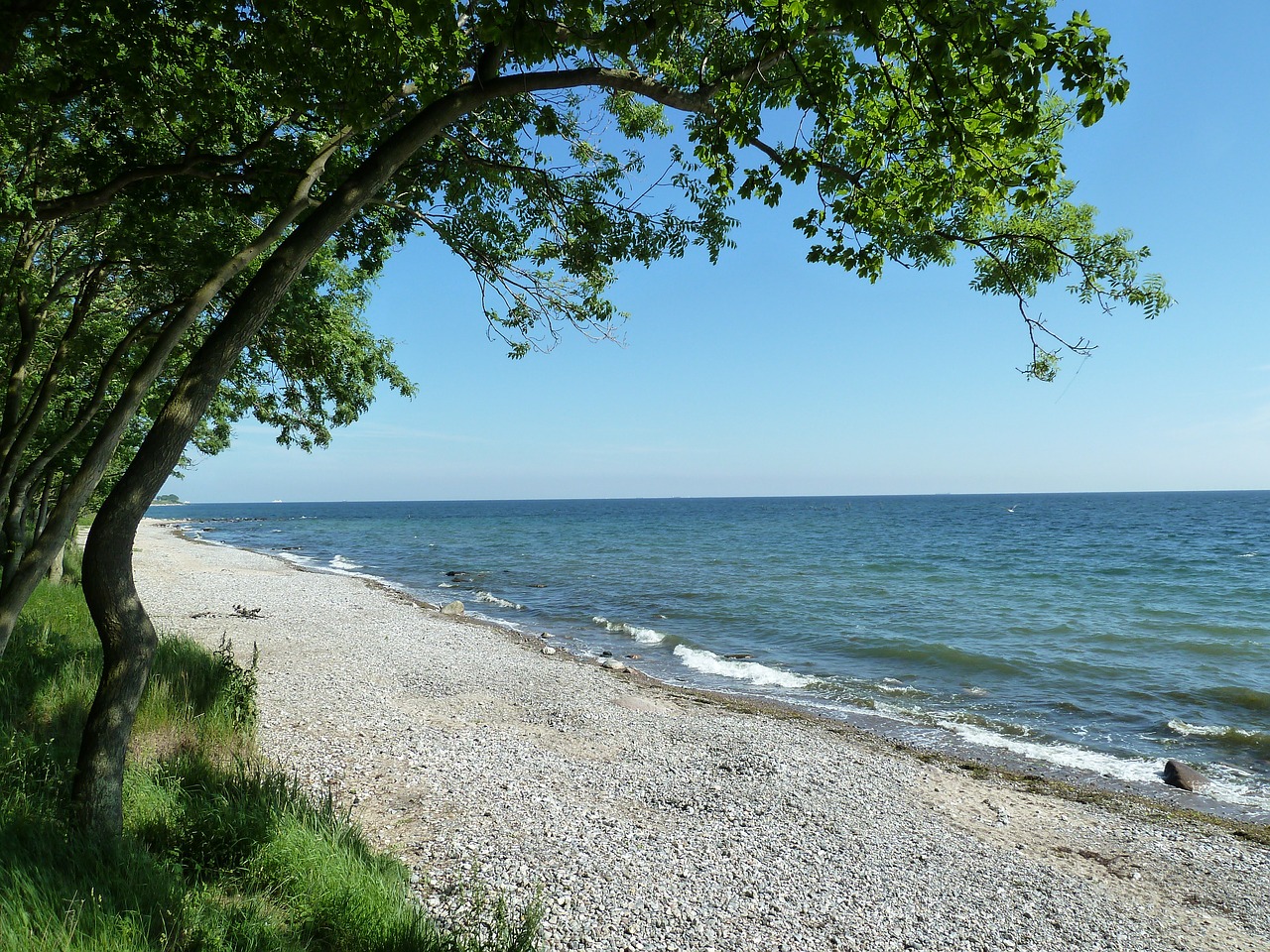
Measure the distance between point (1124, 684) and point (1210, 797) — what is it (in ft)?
21.8

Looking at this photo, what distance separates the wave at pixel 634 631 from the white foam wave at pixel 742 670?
67.5 inches

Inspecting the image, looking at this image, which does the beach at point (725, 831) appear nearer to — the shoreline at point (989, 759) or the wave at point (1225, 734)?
the shoreline at point (989, 759)

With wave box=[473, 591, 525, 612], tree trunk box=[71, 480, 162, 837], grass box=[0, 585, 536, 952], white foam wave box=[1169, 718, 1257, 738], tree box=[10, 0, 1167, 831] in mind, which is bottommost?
wave box=[473, 591, 525, 612]

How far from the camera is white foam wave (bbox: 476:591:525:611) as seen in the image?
27.8m

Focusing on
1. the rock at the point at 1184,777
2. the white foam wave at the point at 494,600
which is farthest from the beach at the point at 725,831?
the white foam wave at the point at 494,600

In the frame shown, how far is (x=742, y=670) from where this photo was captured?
17516 millimetres

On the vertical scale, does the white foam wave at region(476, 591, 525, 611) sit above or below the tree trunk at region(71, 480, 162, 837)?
below

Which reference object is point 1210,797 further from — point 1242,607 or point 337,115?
point 1242,607

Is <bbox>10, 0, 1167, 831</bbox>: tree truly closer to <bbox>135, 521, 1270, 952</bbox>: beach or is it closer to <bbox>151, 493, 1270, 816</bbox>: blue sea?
<bbox>135, 521, 1270, 952</bbox>: beach

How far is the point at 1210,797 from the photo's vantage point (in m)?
10.1

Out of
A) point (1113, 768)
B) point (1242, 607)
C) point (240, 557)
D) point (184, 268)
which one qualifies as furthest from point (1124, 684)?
point (240, 557)

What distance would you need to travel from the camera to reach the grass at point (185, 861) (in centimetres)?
330

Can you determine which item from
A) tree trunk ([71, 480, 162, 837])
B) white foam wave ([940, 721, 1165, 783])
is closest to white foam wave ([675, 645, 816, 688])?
white foam wave ([940, 721, 1165, 783])

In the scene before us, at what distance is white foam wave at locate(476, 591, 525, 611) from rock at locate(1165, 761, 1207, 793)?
2068 centimetres
